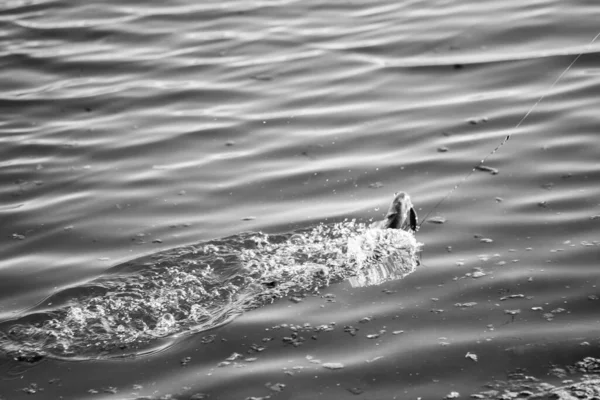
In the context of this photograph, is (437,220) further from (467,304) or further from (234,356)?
(234,356)

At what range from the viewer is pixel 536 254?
734 centimetres

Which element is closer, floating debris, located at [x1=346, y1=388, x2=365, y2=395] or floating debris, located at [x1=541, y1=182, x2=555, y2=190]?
floating debris, located at [x1=346, y1=388, x2=365, y2=395]

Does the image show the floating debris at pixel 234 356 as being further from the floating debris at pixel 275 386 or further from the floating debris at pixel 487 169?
the floating debris at pixel 487 169

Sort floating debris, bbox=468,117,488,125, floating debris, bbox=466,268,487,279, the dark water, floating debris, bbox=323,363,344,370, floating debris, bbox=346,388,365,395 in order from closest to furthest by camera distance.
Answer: floating debris, bbox=346,388,365,395 < floating debris, bbox=323,363,344,370 < the dark water < floating debris, bbox=466,268,487,279 < floating debris, bbox=468,117,488,125

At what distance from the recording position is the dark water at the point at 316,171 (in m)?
6.32

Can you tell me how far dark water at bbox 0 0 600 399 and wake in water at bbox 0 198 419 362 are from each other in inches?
5.5

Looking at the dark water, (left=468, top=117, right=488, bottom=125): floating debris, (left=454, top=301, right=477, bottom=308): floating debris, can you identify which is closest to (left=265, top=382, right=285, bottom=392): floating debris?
the dark water

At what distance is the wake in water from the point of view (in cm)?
671

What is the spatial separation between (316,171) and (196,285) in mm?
2551

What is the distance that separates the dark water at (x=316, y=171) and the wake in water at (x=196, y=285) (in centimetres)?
14

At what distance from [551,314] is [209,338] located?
2.56 metres

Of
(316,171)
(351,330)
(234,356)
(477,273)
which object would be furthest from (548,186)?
(234,356)

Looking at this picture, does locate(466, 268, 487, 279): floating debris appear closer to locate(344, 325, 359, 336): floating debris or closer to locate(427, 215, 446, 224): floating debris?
locate(427, 215, 446, 224): floating debris

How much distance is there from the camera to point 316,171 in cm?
934
